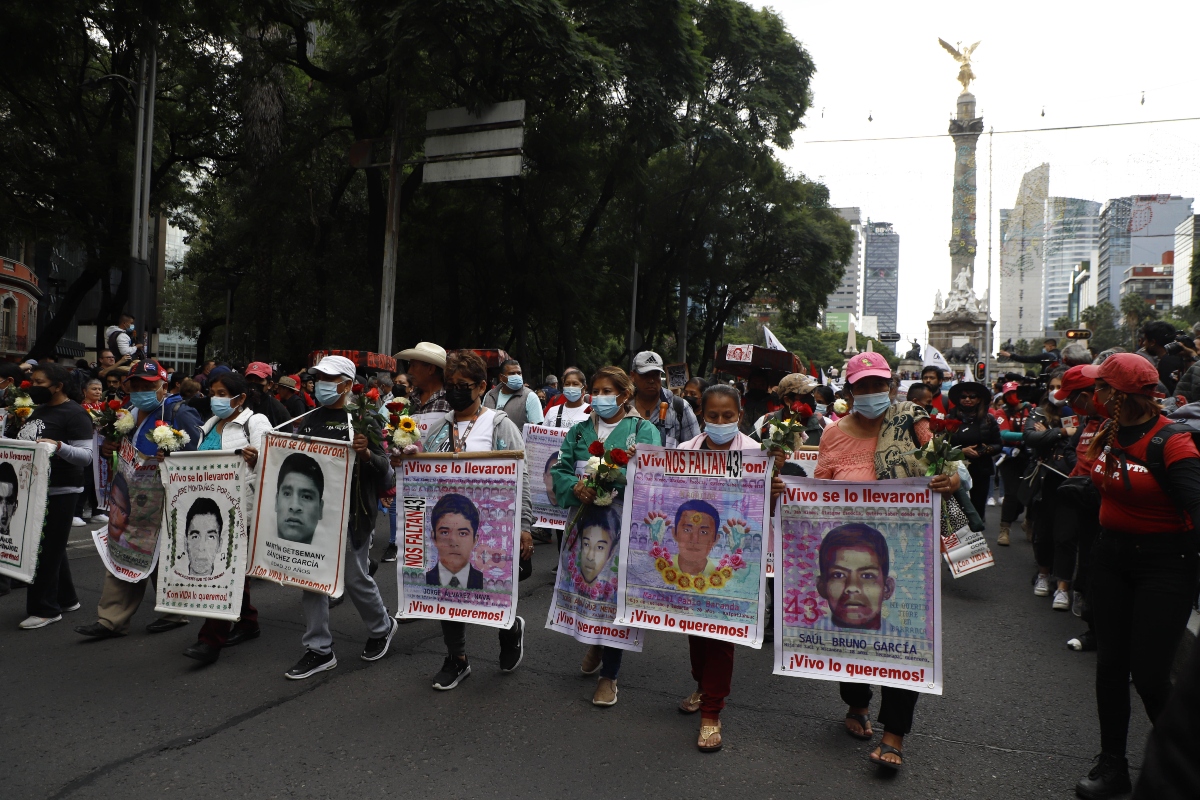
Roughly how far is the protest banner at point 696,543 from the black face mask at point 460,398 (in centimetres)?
114

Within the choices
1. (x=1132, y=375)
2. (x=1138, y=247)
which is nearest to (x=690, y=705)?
(x=1132, y=375)

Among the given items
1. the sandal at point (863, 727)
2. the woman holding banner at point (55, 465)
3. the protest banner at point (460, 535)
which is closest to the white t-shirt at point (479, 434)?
the protest banner at point (460, 535)

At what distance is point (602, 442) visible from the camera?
4.84m

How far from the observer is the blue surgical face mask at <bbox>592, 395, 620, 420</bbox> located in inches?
206

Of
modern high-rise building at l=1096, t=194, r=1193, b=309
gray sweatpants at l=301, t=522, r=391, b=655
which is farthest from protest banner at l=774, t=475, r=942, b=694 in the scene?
modern high-rise building at l=1096, t=194, r=1193, b=309

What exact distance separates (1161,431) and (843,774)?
6.64 ft

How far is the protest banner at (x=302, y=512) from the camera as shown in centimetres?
505

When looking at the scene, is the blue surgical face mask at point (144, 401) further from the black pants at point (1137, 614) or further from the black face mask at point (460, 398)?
the black pants at point (1137, 614)

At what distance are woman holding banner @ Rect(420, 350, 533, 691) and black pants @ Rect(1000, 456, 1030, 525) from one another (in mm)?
7158

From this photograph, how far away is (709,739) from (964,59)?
69.0 meters

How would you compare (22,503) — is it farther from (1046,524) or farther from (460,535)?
(1046,524)

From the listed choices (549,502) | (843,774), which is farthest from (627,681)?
(549,502)

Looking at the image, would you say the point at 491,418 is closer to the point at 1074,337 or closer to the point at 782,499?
the point at 782,499

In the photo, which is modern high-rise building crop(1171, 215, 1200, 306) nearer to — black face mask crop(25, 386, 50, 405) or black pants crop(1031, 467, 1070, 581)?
black pants crop(1031, 467, 1070, 581)
